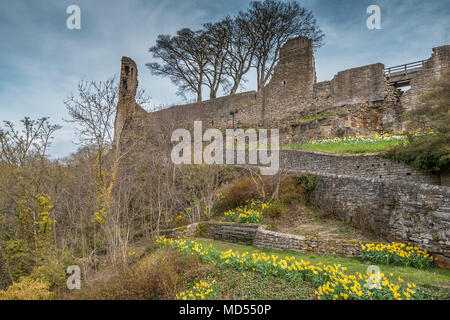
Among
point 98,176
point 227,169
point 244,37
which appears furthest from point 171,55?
point 98,176

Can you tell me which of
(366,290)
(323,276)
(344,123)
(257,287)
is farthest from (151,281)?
(344,123)

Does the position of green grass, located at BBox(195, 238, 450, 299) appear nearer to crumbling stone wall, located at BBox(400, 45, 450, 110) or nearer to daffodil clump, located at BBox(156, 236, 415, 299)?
daffodil clump, located at BBox(156, 236, 415, 299)

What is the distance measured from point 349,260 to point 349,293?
273 cm

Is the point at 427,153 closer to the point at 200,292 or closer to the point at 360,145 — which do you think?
the point at 360,145

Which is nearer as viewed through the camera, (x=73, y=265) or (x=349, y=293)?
(x=349, y=293)

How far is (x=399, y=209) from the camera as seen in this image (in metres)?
7.46

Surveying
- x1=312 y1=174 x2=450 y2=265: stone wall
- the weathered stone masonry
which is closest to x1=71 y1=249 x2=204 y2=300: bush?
the weathered stone masonry

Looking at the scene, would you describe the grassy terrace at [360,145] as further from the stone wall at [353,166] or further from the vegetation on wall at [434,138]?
the vegetation on wall at [434,138]

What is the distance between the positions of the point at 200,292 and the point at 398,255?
474cm

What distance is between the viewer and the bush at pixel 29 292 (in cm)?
762

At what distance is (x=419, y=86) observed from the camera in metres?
15.5

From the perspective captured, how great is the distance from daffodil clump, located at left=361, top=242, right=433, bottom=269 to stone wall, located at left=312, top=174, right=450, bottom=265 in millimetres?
347

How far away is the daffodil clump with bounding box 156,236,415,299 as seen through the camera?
4.31m
